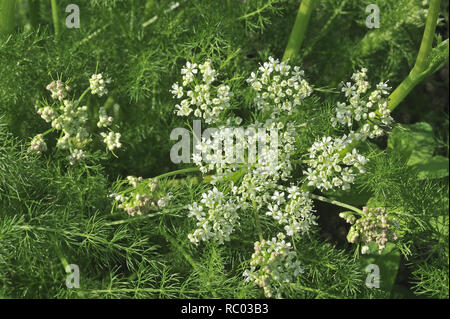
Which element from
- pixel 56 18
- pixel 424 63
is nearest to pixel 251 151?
pixel 424 63

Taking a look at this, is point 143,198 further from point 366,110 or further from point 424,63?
point 424,63

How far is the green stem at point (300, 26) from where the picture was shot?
111 inches

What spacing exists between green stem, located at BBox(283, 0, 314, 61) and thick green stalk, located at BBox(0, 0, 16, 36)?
1546mm

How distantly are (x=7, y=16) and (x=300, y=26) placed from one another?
1620mm

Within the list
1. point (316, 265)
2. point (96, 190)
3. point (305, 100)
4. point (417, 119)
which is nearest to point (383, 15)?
point (305, 100)

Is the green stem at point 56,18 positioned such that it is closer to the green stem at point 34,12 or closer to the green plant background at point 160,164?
the green plant background at point 160,164

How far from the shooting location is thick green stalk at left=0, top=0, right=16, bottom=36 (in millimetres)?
2580

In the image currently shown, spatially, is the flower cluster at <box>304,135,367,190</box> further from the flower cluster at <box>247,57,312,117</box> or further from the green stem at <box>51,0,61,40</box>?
the green stem at <box>51,0,61,40</box>

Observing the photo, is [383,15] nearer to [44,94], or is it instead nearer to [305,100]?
[305,100]

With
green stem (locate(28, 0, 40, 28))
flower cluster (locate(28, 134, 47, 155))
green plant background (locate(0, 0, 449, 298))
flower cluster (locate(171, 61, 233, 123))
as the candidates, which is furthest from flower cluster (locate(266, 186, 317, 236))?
green stem (locate(28, 0, 40, 28))

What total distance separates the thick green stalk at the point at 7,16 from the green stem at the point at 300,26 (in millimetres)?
1546

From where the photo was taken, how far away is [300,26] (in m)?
2.88

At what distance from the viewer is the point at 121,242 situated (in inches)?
112
